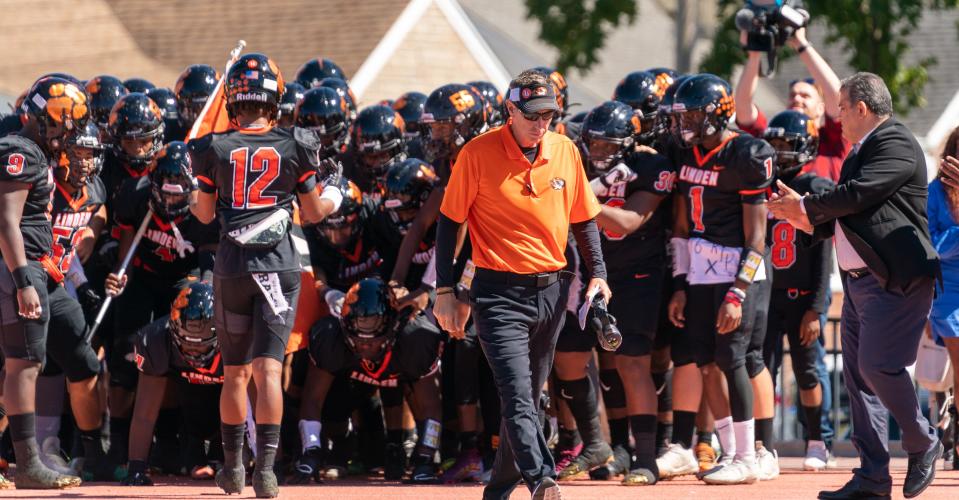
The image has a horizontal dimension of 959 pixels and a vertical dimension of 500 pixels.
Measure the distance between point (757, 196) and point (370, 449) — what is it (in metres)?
3.06

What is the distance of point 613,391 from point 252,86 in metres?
3.26

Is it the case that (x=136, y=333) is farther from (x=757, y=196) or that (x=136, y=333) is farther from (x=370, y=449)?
(x=757, y=196)

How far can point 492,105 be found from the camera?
34.1 ft

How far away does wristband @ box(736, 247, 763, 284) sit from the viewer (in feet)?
28.1

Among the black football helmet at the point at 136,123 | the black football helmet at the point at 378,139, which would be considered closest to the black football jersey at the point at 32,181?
the black football helmet at the point at 136,123

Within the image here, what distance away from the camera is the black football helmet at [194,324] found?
8.70 meters

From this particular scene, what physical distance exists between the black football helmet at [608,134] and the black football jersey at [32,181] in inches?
124

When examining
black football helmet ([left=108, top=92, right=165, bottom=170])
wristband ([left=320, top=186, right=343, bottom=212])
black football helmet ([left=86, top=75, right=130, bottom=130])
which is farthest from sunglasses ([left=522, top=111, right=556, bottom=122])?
black football helmet ([left=86, top=75, right=130, bottom=130])

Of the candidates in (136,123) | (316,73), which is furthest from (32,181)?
(316,73)

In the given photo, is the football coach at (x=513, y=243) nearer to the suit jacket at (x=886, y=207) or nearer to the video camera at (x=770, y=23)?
the suit jacket at (x=886, y=207)

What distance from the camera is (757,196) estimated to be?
870cm

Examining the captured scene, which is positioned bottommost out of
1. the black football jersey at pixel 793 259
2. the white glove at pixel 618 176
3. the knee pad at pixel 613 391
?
the knee pad at pixel 613 391

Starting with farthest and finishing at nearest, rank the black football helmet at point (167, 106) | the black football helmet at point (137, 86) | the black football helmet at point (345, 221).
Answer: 1. the black football helmet at point (137, 86)
2. the black football helmet at point (167, 106)
3. the black football helmet at point (345, 221)

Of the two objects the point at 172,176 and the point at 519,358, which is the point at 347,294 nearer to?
the point at 172,176
